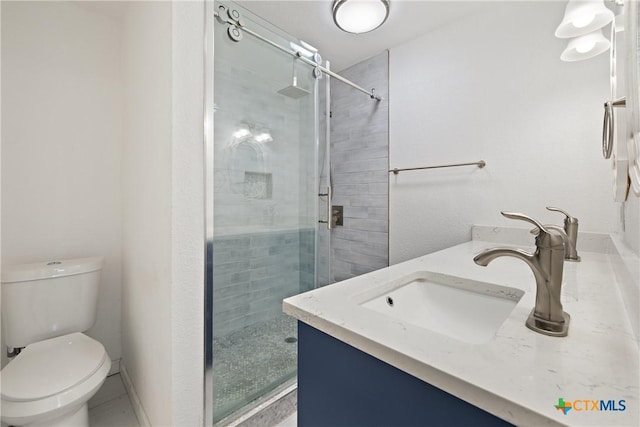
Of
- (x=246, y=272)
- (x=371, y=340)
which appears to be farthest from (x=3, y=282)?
(x=371, y=340)

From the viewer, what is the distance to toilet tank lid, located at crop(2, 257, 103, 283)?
4.10 ft

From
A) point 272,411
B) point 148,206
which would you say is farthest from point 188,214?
point 272,411

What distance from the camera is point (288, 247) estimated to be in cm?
161

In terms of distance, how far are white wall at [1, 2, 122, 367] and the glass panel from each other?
1002mm

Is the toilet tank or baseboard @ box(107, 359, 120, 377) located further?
baseboard @ box(107, 359, 120, 377)

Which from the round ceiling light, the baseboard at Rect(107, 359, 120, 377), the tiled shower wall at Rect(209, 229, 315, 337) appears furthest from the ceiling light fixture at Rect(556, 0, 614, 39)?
the baseboard at Rect(107, 359, 120, 377)

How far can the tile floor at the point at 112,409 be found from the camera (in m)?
1.30

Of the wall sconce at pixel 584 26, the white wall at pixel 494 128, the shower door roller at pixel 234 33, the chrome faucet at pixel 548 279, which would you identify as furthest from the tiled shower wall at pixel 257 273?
the wall sconce at pixel 584 26

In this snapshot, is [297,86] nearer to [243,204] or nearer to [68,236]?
[243,204]

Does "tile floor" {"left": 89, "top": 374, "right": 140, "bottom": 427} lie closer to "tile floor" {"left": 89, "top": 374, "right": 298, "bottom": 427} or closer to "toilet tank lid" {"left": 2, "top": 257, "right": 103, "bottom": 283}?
"tile floor" {"left": 89, "top": 374, "right": 298, "bottom": 427}

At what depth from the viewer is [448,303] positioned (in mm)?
879

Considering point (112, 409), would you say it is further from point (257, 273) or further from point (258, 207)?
point (258, 207)

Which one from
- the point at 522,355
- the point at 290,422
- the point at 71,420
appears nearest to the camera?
the point at 522,355

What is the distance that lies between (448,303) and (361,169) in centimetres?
162
